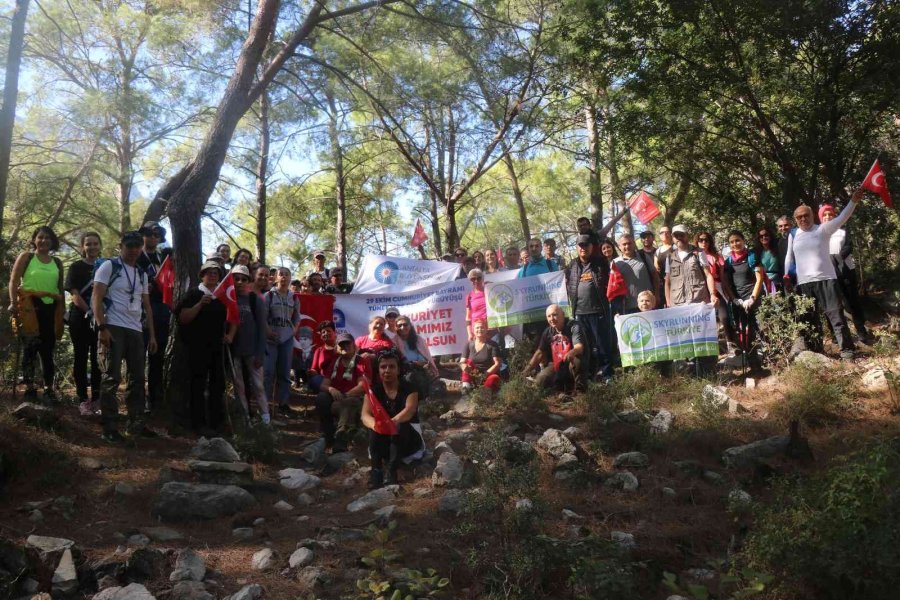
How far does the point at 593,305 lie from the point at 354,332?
389cm

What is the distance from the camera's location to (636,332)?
29.8ft

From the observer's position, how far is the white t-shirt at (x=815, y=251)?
8.46m

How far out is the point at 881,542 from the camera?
12.5 ft

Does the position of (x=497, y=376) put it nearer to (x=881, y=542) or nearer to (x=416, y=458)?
(x=416, y=458)

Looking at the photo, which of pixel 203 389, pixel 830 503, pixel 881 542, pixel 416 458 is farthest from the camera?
pixel 203 389

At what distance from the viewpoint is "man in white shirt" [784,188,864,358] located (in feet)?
27.3

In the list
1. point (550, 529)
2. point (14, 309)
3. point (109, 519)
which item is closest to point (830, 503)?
point (550, 529)

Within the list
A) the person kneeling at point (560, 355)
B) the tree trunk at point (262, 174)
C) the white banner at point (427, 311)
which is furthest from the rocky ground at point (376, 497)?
the tree trunk at point (262, 174)

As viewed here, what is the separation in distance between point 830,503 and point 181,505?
4600 mm

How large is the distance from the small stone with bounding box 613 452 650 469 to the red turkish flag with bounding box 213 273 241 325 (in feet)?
13.8

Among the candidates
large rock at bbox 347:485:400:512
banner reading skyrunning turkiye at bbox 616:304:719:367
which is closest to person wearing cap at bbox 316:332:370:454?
large rock at bbox 347:485:400:512

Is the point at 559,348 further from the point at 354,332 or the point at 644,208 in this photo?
the point at 644,208

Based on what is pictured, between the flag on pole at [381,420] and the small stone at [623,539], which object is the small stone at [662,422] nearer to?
the small stone at [623,539]

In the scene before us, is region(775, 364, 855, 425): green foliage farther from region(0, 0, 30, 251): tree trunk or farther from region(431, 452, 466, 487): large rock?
region(0, 0, 30, 251): tree trunk
